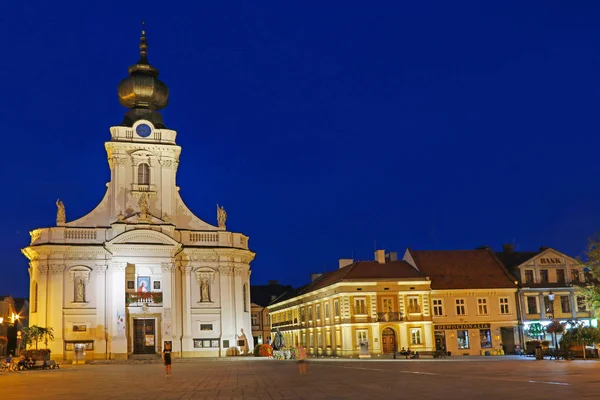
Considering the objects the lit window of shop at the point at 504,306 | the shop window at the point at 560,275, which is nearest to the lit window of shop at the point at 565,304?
the shop window at the point at 560,275

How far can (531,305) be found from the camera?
206 ft

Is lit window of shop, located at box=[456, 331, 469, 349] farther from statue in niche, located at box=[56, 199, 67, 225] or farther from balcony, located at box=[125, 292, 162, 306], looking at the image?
statue in niche, located at box=[56, 199, 67, 225]

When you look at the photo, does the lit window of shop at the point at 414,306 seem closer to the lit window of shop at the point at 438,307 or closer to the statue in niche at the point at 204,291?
the lit window of shop at the point at 438,307

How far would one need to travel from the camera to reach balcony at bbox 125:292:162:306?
56062mm

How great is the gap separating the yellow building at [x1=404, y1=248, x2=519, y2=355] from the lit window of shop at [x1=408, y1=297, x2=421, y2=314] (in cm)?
136

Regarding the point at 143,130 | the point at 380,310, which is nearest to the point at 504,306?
the point at 380,310

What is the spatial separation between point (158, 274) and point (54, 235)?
8549 mm

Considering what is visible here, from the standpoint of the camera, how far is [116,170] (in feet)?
196

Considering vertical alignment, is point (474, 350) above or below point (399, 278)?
below

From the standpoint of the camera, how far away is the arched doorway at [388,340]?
198 ft

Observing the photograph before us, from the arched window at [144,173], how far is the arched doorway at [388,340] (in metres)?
23.3

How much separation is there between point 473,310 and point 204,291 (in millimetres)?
22947

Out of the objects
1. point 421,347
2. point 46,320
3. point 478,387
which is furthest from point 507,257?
point 478,387

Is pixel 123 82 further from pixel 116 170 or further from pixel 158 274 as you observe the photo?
pixel 158 274
